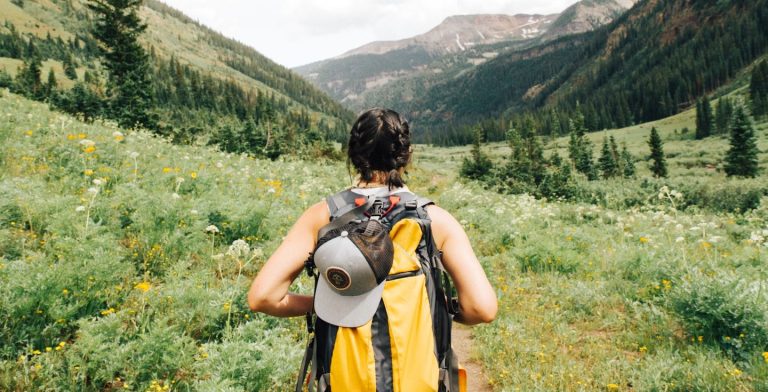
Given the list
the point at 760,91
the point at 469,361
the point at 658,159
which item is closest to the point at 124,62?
the point at 469,361

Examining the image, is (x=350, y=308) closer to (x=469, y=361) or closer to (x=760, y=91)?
(x=469, y=361)

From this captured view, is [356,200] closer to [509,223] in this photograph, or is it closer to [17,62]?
[509,223]

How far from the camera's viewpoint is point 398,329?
6.30ft

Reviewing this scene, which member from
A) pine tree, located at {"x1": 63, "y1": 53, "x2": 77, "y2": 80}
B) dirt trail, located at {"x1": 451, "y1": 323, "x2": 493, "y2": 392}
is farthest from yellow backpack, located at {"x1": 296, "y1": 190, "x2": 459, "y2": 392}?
pine tree, located at {"x1": 63, "y1": 53, "x2": 77, "y2": 80}

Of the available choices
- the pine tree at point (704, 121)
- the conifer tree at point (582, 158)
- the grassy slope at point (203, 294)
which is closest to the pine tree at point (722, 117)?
the pine tree at point (704, 121)

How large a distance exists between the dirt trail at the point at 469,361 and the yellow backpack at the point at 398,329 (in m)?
2.79

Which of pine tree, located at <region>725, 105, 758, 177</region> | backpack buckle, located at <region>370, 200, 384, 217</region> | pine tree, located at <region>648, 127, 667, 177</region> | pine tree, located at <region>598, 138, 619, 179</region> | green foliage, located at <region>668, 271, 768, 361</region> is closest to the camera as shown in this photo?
backpack buckle, located at <region>370, 200, 384, 217</region>

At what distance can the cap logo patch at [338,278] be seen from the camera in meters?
1.88

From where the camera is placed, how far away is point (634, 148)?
82.6 metres

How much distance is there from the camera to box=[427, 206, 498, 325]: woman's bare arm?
7.23ft

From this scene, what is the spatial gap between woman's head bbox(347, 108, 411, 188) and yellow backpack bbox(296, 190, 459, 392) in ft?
0.57

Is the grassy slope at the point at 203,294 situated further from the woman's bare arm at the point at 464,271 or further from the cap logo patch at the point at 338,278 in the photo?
the woman's bare arm at the point at 464,271

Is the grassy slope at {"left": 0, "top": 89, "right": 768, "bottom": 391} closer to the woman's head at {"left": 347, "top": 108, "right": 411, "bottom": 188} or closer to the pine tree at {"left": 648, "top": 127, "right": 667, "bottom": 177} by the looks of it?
the woman's head at {"left": 347, "top": 108, "right": 411, "bottom": 188}

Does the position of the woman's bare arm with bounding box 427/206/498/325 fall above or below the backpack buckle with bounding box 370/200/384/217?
below
